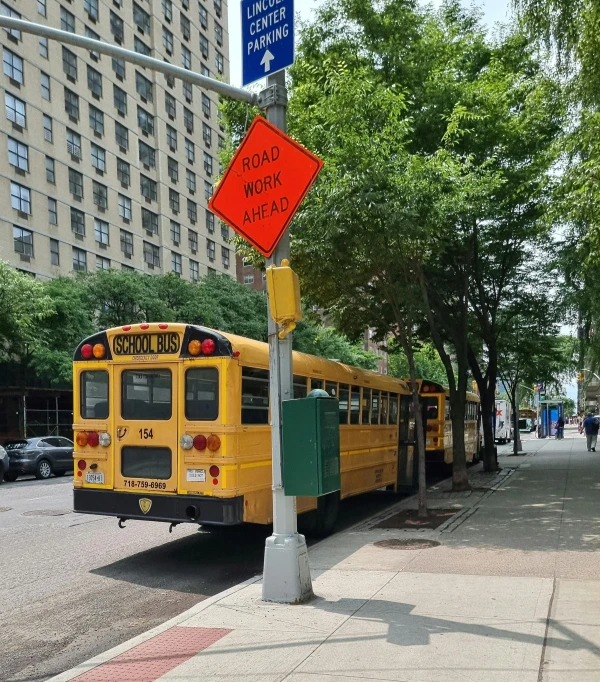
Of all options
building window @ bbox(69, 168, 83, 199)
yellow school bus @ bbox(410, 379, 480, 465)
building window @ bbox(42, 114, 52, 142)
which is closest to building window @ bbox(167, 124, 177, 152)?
building window @ bbox(69, 168, 83, 199)

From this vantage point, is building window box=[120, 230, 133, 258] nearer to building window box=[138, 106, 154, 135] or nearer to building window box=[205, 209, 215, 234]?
building window box=[138, 106, 154, 135]

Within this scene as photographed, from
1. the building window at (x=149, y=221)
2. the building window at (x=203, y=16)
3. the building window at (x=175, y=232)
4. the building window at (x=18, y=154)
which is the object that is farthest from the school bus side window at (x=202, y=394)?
the building window at (x=203, y=16)

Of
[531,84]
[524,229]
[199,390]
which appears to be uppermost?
[531,84]

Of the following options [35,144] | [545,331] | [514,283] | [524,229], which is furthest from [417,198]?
[35,144]

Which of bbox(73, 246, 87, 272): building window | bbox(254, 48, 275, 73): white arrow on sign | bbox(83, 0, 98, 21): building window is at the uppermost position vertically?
bbox(83, 0, 98, 21): building window

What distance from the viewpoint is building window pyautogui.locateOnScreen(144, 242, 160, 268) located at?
2023 inches

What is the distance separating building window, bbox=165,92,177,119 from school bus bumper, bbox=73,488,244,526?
50673 mm

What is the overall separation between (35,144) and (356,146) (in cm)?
3438

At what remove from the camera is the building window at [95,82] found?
45972 millimetres

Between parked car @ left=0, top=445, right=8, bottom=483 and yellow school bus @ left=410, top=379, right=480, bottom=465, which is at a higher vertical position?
yellow school bus @ left=410, top=379, right=480, bottom=465

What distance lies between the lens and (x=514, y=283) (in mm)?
20969

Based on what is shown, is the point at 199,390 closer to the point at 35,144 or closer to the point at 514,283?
the point at 514,283

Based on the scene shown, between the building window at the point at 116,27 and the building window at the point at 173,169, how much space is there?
30.3 ft

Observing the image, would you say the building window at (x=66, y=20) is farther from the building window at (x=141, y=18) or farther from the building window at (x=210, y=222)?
the building window at (x=210, y=222)
